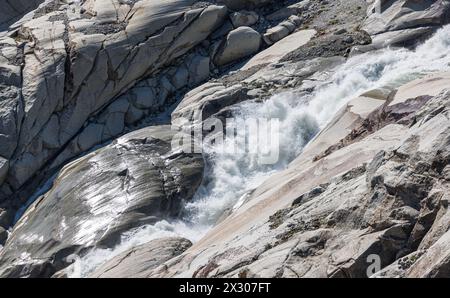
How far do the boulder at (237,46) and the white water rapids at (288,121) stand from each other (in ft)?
15.4

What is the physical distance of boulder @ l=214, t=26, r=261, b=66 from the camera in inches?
1308

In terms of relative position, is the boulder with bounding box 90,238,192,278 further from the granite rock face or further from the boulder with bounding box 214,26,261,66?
the boulder with bounding box 214,26,261,66

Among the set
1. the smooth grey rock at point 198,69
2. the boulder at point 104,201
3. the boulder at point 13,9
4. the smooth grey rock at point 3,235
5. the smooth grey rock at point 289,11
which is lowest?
the smooth grey rock at point 3,235

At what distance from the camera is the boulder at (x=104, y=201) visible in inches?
953

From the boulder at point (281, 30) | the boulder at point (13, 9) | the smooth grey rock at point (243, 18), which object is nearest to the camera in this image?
the boulder at point (281, 30)

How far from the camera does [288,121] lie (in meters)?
28.0

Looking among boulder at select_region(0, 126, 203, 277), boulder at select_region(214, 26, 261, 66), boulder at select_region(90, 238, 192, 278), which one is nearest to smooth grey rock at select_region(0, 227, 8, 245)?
boulder at select_region(0, 126, 203, 277)

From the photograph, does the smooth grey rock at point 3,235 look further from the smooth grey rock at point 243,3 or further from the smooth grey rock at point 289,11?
the smooth grey rock at point 289,11

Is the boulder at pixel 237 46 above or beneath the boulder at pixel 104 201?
above

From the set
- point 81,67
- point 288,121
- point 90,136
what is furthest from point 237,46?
point 90,136

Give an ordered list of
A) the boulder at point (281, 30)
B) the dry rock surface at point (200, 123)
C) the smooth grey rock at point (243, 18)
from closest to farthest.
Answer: the dry rock surface at point (200, 123) → the boulder at point (281, 30) → the smooth grey rock at point (243, 18)

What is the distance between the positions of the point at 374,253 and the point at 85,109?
20.8 metres

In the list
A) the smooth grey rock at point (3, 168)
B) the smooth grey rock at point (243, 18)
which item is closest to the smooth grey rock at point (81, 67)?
the smooth grey rock at point (3, 168)
